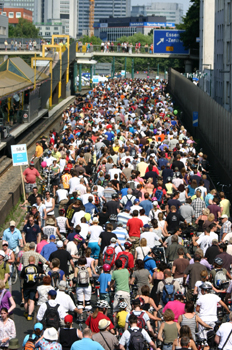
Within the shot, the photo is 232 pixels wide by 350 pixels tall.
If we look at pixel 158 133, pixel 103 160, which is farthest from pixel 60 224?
pixel 158 133

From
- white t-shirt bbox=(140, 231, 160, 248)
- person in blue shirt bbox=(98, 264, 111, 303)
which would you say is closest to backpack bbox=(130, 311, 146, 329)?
person in blue shirt bbox=(98, 264, 111, 303)

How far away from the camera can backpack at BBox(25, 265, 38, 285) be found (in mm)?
11562

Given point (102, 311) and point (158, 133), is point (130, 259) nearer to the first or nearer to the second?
point (102, 311)

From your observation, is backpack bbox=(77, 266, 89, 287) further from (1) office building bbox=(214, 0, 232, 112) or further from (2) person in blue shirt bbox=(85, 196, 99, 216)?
(1) office building bbox=(214, 0, 232, 112)

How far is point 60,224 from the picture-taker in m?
14.9

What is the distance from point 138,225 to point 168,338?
5.19m

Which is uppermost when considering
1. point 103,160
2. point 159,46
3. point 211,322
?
point 159,46

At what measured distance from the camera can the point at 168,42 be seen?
79.2m

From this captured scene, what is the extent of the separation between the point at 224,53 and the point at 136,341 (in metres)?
36.7

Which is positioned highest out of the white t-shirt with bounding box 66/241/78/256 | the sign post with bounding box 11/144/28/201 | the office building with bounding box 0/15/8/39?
the office building with bounding box 0/15/8/39

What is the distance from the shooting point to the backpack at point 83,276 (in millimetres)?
11383

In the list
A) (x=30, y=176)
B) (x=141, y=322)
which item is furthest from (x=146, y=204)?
(x=141, y=322)

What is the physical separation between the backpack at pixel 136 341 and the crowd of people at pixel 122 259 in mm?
13

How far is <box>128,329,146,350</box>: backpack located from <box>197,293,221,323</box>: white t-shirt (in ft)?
5.07
